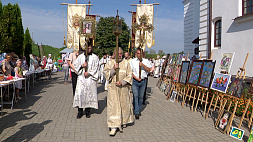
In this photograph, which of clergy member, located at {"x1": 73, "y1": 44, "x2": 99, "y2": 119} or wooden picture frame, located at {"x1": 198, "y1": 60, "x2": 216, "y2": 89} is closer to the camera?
clergy member, located at {"x1": 73, "y1": 44, "x2": 99, "y2": 119}

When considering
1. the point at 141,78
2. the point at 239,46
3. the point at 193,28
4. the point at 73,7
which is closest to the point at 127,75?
the point at 141,78

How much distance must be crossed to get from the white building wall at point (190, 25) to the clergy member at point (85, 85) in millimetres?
14867

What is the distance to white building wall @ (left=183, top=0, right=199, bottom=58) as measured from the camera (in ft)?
67.4

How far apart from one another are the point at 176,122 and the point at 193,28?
16.2 m

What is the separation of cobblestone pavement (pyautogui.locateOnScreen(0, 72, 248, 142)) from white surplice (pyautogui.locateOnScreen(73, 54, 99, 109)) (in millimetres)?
464

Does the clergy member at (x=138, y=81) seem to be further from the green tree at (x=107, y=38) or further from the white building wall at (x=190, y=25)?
the green tree at (x=107, y=38)

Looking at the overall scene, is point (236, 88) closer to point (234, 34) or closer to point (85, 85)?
point (85, 85)

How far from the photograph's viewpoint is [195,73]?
26.6 ft

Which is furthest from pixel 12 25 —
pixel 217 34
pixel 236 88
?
pixel 236 88

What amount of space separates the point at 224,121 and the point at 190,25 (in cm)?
1716

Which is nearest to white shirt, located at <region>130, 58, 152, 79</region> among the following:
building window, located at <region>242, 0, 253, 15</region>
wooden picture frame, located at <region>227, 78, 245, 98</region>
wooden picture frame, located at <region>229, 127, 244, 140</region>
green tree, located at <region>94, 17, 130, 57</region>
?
wooden picture frame, located at <region>227, 78, 245, 98</region>

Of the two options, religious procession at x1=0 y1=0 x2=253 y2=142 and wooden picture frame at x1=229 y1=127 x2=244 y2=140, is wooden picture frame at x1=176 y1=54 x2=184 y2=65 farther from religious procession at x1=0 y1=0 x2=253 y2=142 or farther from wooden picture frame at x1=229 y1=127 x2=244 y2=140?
wooden picture frame at x1=229 y1=127 x2=244 y2=140

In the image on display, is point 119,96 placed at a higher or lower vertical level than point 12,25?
lower

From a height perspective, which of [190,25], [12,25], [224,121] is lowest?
[224,121]
